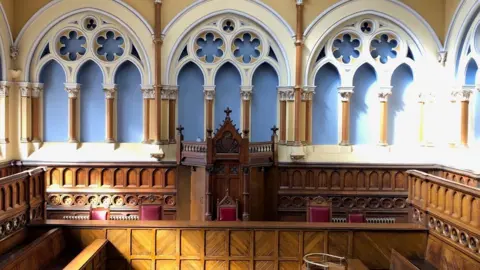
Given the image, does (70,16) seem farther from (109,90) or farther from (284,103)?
(284,103)

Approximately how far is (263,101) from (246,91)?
0.55 meters

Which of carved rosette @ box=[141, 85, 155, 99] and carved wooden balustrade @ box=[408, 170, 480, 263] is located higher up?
carved rosette @ box=[141, 85, 155, 99]

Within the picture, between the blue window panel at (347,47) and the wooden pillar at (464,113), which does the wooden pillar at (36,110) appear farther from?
the wooden pillar at (464,113)

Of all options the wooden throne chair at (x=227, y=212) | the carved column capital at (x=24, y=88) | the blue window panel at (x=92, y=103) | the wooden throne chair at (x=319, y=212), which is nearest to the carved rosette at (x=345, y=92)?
the wooden throne chair at (x=319, y=212)

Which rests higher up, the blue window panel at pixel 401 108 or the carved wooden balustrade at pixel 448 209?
the blue window panel at pixel 401 108

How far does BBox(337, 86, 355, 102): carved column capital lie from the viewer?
1020 centimetres

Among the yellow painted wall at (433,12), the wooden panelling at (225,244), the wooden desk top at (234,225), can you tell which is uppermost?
the yellow painted wall at (433,12)

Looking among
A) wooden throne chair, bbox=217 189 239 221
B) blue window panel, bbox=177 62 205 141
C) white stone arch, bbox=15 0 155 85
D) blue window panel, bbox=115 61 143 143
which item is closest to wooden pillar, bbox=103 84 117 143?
blue window panel, bbox=115 61 143 143

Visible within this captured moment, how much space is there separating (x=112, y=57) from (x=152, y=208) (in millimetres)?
4299

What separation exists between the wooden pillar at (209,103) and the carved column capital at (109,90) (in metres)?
2.15

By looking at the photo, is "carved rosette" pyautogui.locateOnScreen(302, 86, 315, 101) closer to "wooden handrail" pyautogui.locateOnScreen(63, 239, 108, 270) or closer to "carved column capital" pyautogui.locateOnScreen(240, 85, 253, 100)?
"carved column capital" pyautogui.locateOnScreen(240, 85, 253, 100)

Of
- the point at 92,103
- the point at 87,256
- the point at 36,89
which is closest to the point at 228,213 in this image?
the point at 87,256

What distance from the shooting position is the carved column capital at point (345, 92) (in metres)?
10.2

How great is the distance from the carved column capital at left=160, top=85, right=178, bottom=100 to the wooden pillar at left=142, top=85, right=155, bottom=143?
25cm
